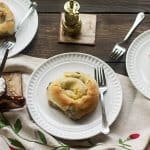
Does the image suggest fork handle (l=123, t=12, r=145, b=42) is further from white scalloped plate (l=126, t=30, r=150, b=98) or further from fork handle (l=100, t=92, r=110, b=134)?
fork handle (l=100, t=92, r=110, b=134)

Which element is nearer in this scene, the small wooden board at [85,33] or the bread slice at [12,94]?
the bread slice at [12,94]

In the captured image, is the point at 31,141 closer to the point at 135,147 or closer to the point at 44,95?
the point at 44,95

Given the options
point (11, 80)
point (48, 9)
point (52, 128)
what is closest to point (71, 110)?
point (52, 128)

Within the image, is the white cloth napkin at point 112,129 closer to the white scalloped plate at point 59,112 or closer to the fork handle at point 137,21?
the white scalloped plate at point 59,112

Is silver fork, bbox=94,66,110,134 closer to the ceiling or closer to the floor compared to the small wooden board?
closer to the floor

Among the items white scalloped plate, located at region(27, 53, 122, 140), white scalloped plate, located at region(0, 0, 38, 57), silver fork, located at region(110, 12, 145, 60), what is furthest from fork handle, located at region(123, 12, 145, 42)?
white scalloped plate, located at region(0, 0, 38, 57)

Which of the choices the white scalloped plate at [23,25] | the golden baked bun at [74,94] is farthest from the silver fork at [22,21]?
the golden baked bun at [74,94]

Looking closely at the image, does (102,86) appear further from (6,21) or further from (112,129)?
(6,21)
